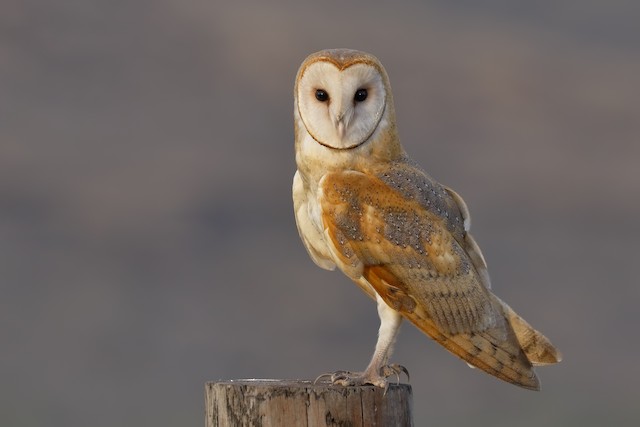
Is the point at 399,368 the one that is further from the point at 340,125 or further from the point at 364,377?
the point at 340,125

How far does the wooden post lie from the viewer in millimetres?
3570

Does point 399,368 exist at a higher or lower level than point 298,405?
higher

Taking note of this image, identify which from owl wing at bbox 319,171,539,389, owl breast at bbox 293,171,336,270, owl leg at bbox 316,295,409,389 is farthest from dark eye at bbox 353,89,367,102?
owl leg at bbox 316,295,409,389

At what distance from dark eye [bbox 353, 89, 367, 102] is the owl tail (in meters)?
1.25

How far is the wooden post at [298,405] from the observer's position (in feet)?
11.7

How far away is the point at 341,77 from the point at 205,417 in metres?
1.53

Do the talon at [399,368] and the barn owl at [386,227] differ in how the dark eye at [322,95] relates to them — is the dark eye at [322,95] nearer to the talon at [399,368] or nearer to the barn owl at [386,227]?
the barn owl at [386,227]

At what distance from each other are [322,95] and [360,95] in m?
0.17

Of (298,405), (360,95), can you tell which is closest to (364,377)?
(298,405)

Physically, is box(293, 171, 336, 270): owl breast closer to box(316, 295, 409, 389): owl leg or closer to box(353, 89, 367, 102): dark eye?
box(316, 295, 409, 389): owl leg

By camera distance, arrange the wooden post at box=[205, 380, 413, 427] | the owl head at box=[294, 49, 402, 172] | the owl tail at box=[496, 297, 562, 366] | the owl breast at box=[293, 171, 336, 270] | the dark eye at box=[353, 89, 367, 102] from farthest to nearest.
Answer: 1. the owl breast at box=[293, 171, 336, 270]
2. the owl tail at box=[496, 297, 562, 366]
3. the dark eye at box=[353, 89, 367, 102]
4. the owl head at box=[294, 49, 402, 172]
5. the wooden post at box=[205, 380, 413, 427]

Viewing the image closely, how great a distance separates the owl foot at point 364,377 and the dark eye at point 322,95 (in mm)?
1194

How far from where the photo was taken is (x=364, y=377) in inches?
157

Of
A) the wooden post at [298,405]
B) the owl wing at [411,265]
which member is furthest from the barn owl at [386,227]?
the wooden post at [298,405]
